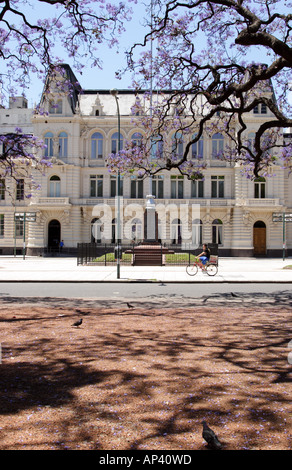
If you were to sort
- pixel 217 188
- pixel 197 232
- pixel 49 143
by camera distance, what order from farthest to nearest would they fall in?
pixel 217 188
pixel 49 143
pixel 197 232

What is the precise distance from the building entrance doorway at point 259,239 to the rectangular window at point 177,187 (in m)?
9.60

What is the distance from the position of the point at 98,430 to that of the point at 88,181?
4818 centimetres

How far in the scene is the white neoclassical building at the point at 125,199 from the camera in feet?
159

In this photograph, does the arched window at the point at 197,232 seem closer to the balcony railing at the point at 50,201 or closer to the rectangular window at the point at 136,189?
the rectangular window at the point at 136,189

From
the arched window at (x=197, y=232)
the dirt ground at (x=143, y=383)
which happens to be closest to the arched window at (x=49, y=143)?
the arched window at (x=197, y=232)

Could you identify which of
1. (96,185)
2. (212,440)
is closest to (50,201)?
(96,185)

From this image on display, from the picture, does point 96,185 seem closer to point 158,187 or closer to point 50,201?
point 50,201

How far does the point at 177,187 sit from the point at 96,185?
9.81 metres

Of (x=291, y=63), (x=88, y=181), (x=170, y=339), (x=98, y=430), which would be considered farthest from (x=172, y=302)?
(x=88, y=181)

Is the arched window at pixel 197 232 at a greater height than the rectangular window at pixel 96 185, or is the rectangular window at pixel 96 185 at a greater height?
the rectangular window at pixel 96 185

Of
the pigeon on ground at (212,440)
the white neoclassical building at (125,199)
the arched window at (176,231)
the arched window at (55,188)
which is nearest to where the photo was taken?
the pigeon on ground at (212,440)

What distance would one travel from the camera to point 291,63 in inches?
420

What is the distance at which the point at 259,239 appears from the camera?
4881 centimetres
